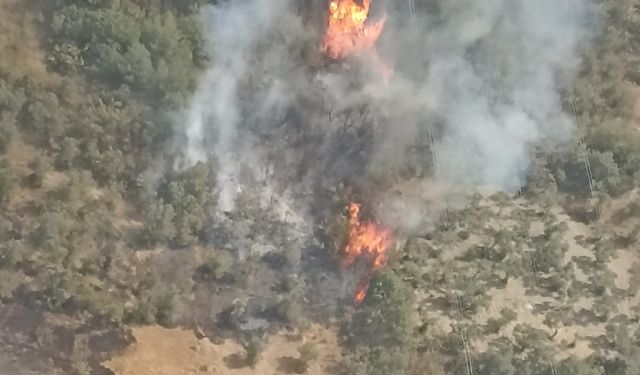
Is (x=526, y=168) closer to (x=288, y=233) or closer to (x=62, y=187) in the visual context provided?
(x=288, y=233)

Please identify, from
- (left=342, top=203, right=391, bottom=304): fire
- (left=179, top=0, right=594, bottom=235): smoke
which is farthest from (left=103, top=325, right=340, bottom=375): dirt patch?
(left=179, top=0, right=594, bottom=235): smoke

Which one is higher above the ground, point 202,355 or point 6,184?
point 6,184

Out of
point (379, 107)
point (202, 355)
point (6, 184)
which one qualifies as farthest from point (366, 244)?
point (6, 184)

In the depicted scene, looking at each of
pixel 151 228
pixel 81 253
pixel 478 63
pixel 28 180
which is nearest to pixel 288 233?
pixel 151 228

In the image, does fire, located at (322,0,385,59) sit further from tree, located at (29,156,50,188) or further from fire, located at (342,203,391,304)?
tree, located at (29,156,50,188)

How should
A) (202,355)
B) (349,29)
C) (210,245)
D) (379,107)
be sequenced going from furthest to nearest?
(349,29) < (379,107) < (210,245) < (202,355)

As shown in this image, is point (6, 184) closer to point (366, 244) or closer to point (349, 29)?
point (366, 244)

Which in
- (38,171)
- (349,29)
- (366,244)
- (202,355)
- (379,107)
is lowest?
(202,355)

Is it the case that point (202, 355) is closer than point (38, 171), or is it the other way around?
point (202, 355)
